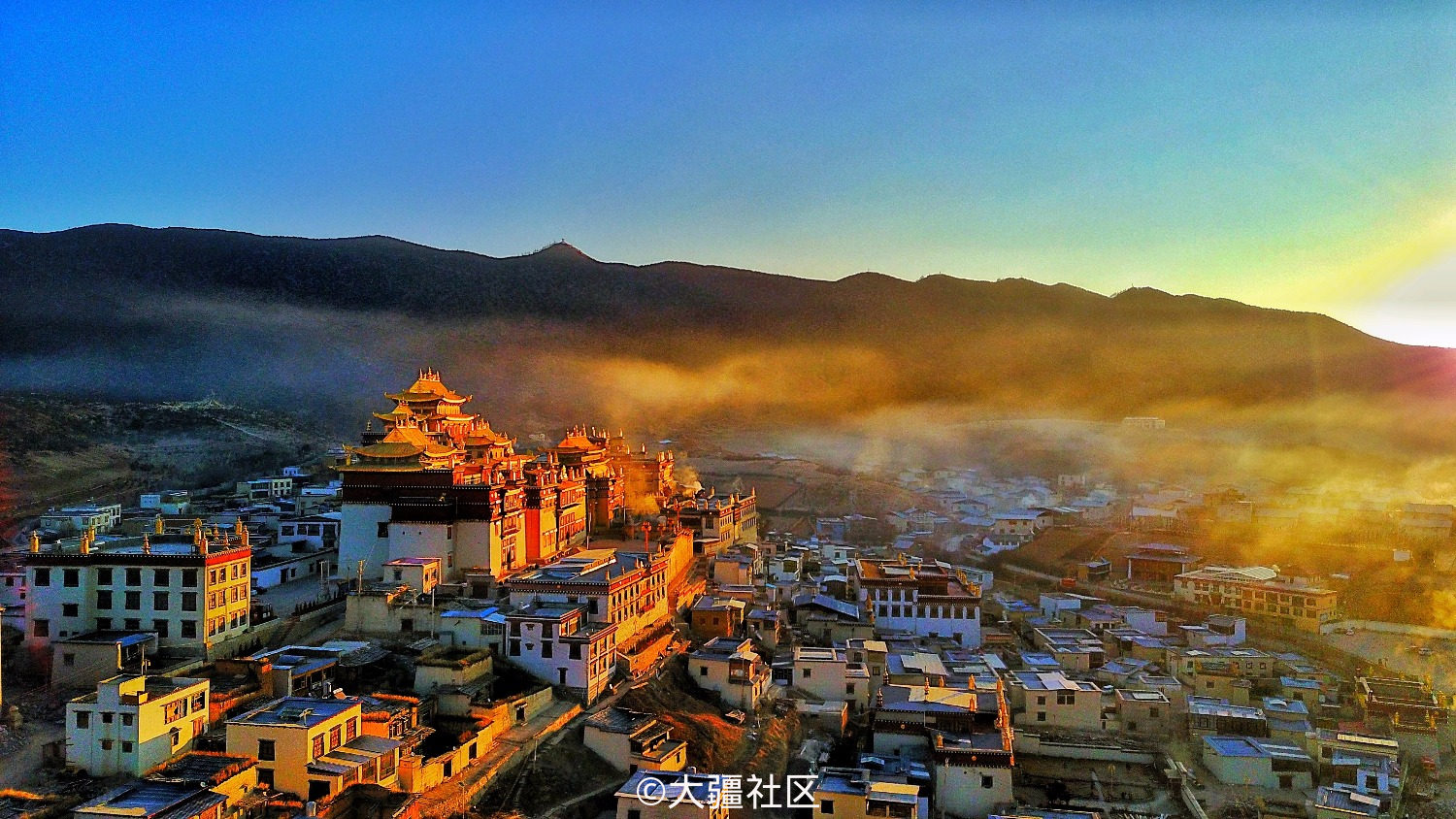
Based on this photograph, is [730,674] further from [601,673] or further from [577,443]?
[577,443]

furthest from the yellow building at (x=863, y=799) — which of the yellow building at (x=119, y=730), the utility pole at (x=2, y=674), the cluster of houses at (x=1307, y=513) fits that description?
the cluster of houses at (x=1307, y=513)

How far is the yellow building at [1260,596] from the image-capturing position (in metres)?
33.7

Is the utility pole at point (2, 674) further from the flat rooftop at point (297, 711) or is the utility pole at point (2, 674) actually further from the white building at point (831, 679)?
the white building at point (831, 679)

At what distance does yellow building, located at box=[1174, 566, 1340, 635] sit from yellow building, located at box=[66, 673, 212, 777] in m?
32.1

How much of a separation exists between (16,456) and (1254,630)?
49.8 meters

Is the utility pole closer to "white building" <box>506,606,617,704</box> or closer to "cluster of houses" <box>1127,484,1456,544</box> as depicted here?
"white building" <box>506,606,617,704</box>

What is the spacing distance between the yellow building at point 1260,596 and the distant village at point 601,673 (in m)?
0.12

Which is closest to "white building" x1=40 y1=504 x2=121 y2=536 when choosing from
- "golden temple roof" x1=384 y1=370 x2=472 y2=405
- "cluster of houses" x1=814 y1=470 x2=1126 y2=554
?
"golden temple roof" x1=384 y1=370 x2=472 y2=405

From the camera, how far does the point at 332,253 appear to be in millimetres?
109438

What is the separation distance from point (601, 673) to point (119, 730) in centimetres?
898

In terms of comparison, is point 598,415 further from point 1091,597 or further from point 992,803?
point 992,803

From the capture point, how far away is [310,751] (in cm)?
1574

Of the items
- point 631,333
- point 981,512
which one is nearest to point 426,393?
point 981,512

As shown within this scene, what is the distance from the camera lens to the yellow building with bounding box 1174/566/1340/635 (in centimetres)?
3369
